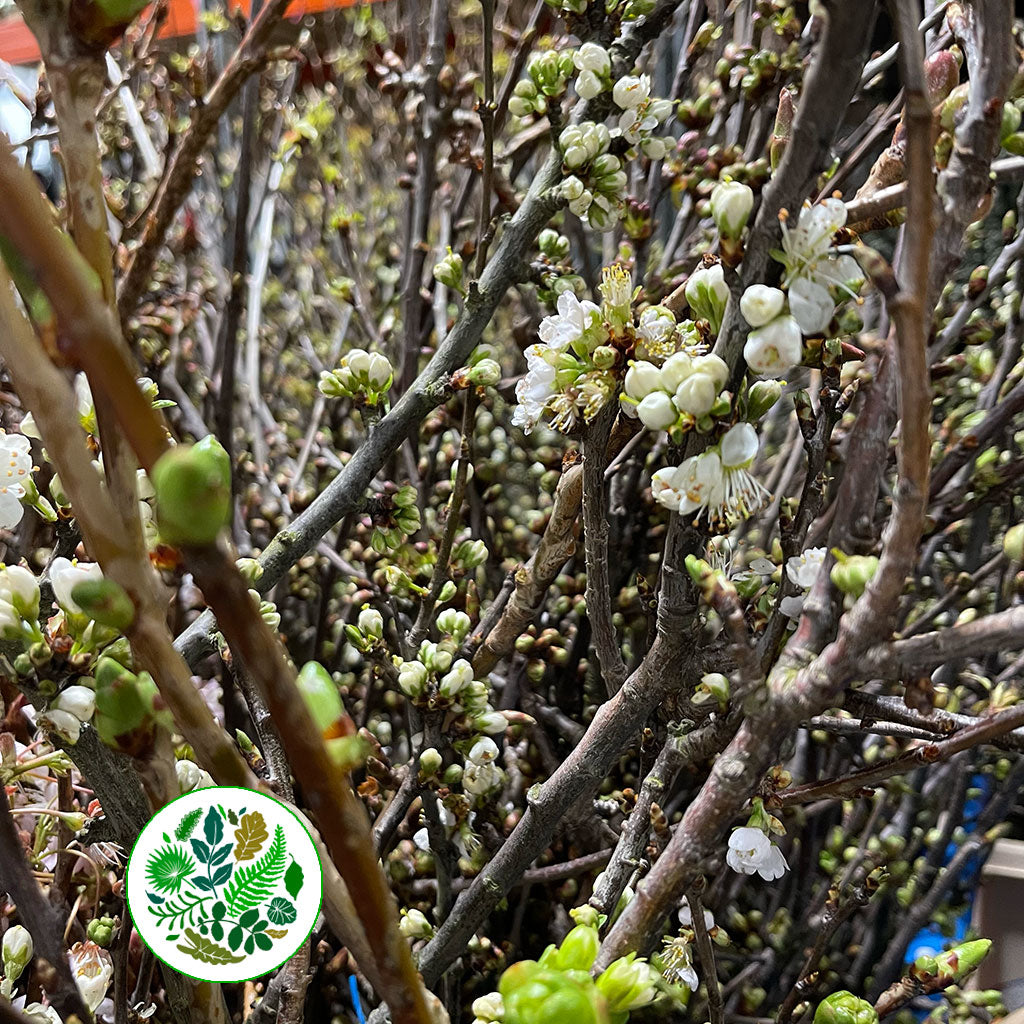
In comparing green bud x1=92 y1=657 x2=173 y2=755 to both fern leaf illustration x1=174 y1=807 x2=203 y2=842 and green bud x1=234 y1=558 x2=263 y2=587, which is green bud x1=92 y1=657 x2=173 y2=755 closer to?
fern leaf illustration x1=174 y1=807 x2=203 y2=842

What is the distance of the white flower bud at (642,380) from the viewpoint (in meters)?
0.40

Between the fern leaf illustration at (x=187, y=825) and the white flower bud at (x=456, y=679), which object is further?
the white flower bud at (x=456, y=679)

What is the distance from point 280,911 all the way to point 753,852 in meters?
0.28

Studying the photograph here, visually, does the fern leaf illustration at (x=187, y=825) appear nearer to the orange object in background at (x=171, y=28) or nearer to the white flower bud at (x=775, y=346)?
the white flower bud at (x=775, y=346)

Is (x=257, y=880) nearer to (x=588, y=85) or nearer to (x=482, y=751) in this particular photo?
(x=482, y=751)

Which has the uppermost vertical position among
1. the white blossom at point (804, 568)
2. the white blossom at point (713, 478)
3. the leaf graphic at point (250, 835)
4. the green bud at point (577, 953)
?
the white blossom at point (713, 478)

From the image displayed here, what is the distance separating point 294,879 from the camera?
0.32 m

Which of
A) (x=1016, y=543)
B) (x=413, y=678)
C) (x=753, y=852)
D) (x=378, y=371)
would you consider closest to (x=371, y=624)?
(x=413, y=678)

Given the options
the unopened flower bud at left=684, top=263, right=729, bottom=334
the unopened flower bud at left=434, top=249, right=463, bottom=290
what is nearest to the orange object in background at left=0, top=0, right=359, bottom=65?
the unopened flower bud at left=434, top=249, right=463, bottom=290

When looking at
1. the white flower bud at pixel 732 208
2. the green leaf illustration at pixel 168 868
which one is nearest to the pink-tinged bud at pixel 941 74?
the white flower bud at pixel 732 208

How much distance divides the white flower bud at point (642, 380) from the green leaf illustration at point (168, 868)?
27 centimetres

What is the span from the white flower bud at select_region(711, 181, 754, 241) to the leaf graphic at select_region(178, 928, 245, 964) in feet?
1.19

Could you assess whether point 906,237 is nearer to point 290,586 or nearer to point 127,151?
point 290,586

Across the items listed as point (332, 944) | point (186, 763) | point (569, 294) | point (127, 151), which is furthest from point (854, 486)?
point (127, 151)
